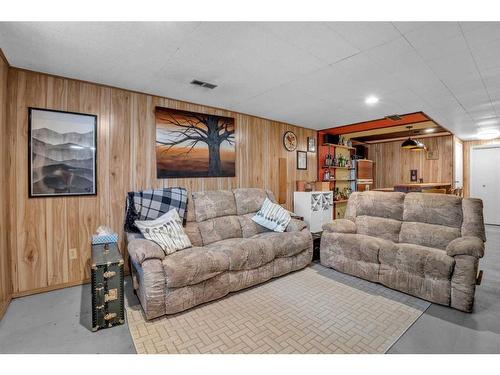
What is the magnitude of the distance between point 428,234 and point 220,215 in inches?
98.5

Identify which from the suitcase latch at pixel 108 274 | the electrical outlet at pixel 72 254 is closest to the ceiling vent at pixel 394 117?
the suitcase latch at pixel 108 274

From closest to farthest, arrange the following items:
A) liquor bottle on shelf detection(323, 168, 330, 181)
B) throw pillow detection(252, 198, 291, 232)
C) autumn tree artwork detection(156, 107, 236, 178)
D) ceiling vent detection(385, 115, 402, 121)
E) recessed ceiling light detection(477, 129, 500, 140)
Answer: autumn tree artwork detection(156, 107, 236, 178), throw pillow detection(252, 198, 291, 232), ceiling vent detection(385, 115, 402, 121), recessed ceiling light detection(477, 129, 500, 140), liquor bottle on shelf detection(323, 168, 330, 181)

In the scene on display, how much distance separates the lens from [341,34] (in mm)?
1914

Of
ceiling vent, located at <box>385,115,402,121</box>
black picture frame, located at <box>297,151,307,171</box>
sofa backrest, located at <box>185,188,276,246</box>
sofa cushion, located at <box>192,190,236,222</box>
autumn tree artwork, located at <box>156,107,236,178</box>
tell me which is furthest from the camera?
black picture frame, located at <box>297,151,307,171</box>

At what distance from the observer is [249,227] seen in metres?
3.48

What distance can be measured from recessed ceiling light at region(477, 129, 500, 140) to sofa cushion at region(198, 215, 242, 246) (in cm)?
617

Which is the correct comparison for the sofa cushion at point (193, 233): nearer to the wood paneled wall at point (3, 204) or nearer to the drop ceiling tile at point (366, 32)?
the wood paneled wall at point (3, 204)

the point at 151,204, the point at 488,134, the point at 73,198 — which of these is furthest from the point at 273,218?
the point at 488,134

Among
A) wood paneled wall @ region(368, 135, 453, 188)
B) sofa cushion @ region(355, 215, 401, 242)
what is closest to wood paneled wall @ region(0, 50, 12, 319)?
sofa cushion @ region(355, 215, 401, 242)

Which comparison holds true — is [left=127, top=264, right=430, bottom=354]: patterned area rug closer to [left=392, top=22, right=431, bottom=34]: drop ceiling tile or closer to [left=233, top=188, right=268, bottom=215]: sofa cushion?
[left=233, top=188, right=268, bottom=215]: sofa cushion

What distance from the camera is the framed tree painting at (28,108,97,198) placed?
8.43 ft

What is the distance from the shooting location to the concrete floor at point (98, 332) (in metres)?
1.78
